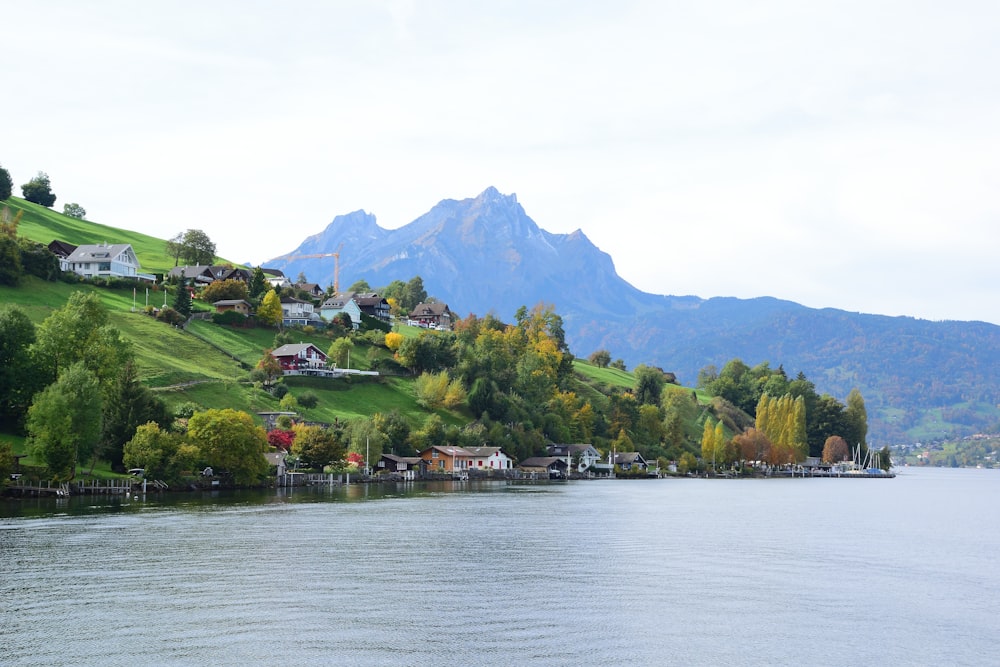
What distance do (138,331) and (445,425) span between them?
51.7 meters

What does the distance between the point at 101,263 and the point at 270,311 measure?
33541 millimetres

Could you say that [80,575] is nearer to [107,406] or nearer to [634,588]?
[634,588]

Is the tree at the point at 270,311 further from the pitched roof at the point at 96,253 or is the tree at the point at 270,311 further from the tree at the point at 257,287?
the pitched roof at the point at 96,253

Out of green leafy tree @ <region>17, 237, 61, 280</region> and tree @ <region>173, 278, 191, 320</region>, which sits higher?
green leafy tree @ <region>17, 237, 61, 280</region>

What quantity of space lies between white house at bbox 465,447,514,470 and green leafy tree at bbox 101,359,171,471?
62.5 metres

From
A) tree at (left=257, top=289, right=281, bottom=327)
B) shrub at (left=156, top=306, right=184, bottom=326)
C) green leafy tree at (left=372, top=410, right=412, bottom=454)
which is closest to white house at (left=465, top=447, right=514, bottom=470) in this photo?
green leafy tree at (left=372, top=410, right=412, bottom=454)

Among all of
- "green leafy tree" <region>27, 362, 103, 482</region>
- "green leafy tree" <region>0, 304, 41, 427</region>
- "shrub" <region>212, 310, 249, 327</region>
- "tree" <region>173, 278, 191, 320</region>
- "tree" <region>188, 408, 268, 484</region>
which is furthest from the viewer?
"shrub" <region>212, 310, 249, 327</region>

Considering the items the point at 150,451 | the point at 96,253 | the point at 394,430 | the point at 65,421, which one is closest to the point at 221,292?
the point at 96,253

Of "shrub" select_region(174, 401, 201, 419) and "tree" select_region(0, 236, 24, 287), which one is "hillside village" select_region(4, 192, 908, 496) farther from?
"tree" select_region(0, 236, 24, 287)

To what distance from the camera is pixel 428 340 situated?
177875 millimetres

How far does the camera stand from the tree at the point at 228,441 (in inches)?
3898

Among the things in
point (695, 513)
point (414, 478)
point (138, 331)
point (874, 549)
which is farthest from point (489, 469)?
point (874, 549)

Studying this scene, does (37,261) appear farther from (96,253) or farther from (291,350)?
(291,350)

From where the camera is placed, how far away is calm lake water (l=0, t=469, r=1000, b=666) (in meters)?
34.7
